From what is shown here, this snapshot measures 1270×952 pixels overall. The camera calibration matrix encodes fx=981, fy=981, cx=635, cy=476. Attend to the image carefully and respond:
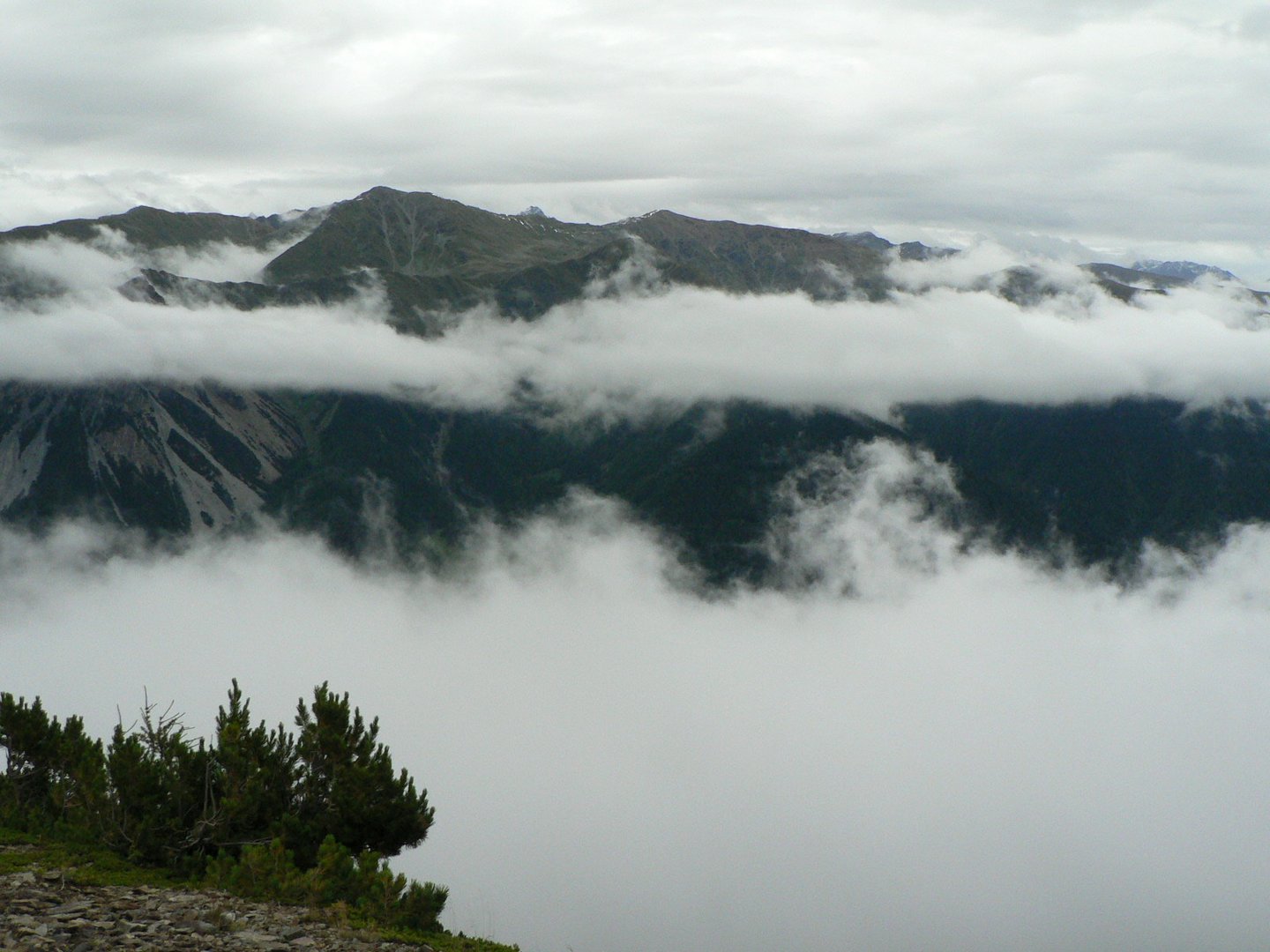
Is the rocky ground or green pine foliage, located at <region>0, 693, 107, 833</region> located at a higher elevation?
the rocky ground

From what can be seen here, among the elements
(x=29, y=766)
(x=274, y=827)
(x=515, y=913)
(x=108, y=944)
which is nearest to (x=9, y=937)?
Result: (x=108, y=944)

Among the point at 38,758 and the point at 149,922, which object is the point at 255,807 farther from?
the point at 38,758

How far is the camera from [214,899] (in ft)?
87.7

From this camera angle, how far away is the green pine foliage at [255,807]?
28328mm

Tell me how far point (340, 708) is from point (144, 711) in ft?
21.5

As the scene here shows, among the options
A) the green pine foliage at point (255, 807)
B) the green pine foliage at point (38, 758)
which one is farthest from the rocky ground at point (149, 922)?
the green pine foliage at point (38, 758)

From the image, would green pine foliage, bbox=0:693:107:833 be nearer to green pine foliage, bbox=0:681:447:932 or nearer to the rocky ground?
green pine foliage, bbox=0:681:447:932

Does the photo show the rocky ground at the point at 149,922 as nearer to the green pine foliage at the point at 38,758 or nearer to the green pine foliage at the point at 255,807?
the green pine foliage at the point at 255,807

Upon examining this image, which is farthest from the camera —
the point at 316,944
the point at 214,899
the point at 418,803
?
the point at 418,803

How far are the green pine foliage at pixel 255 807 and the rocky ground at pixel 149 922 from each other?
5.38 ft

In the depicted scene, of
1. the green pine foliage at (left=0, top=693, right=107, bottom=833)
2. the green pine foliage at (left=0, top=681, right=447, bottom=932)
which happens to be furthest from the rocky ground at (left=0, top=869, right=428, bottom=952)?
the green pine foliage at (left=0, top=693, right=107, bottom=833)

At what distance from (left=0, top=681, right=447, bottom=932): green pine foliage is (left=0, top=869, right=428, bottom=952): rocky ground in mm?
1640

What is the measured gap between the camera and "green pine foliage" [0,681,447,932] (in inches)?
1115

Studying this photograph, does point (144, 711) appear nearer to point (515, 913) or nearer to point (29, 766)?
point (29, 766)
